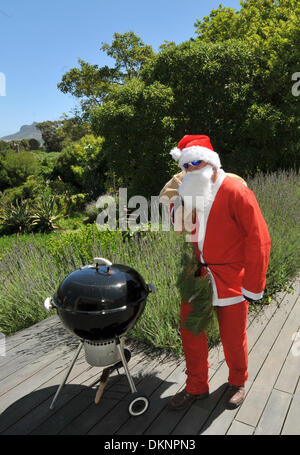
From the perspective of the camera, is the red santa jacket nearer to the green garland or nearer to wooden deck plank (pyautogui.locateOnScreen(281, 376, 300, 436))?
the green garland

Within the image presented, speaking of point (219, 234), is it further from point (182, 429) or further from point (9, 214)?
point (9, 214)

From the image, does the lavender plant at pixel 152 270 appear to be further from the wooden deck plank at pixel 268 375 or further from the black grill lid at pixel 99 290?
the black grill lid at pixel 99 290

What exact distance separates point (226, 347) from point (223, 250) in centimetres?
65

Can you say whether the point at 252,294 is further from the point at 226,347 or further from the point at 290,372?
the point at 290,372

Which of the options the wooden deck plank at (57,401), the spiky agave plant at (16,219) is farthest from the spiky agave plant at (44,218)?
the wooden deck plank at (57,401)

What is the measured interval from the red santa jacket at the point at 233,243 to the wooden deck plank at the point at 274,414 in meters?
0.75

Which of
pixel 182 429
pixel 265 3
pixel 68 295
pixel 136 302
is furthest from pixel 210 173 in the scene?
pixel 265 3

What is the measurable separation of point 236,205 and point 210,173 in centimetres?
A: 25

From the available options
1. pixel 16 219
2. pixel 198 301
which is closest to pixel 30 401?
pixel 198 301

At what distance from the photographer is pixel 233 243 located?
1.98 metres

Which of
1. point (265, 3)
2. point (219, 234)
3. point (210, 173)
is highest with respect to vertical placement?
point (265, 3)

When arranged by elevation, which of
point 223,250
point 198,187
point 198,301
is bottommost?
point 198,301

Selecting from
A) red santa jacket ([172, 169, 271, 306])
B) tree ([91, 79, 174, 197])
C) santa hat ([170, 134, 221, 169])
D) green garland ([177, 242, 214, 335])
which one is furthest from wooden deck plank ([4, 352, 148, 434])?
tree ([91, 79, 174, 197])

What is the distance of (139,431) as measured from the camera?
1.99 metres
